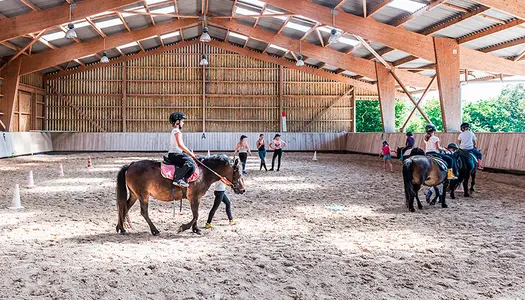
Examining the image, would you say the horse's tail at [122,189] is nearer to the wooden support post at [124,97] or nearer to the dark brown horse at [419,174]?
the dark brown horse at [419,174]

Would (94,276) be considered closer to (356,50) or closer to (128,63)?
(356,50)

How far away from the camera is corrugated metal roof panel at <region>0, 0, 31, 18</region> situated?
1719 centimetres

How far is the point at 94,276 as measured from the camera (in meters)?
4.63

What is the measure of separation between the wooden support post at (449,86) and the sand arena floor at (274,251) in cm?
724

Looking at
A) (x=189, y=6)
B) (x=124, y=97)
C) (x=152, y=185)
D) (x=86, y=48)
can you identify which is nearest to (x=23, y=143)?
(x=86, y=48)

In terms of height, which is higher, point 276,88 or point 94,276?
point 276,88

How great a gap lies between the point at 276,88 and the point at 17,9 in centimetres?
1774

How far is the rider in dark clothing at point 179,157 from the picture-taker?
6.21 meters

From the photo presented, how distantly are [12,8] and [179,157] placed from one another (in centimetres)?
1530

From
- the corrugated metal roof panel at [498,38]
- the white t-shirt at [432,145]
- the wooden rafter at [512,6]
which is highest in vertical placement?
the corrugated metal roof panel at [498,38]

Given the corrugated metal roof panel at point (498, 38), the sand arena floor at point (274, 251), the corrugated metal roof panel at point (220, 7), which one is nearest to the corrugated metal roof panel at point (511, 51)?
the corrugated metal roof panel at point (498, 38)

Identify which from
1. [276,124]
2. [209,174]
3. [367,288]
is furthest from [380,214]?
[276,124]

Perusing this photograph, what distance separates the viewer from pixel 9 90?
24578 millimetres

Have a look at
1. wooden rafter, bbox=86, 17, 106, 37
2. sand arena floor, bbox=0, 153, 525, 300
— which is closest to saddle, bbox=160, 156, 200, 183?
sand arena floor, bbox=0, 153, 525, 300
